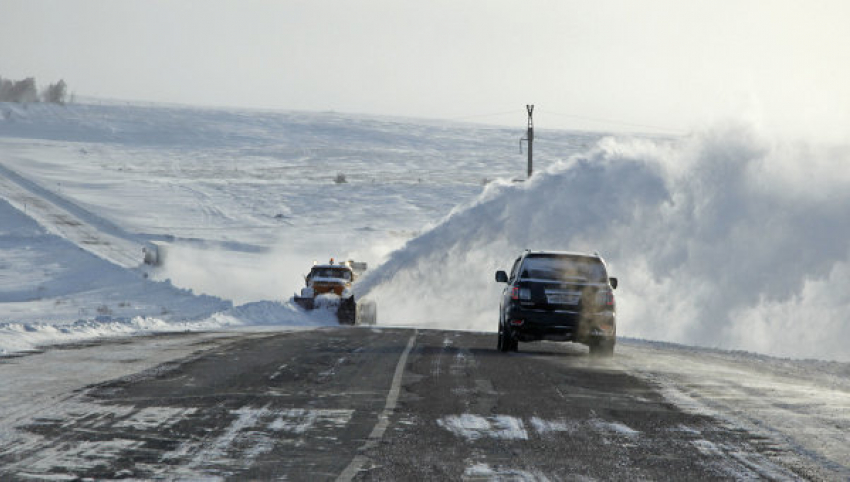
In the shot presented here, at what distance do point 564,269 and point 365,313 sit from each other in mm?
14575

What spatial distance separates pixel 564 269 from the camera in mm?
18984

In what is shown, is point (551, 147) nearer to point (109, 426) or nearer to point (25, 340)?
point (25, 340)

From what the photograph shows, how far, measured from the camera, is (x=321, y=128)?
130 m

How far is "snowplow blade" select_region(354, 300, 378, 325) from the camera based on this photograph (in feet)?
105

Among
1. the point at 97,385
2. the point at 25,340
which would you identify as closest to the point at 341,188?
the point at 25,340

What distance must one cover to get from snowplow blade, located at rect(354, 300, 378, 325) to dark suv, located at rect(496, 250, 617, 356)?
13.3m

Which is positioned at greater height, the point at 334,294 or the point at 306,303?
the point at 334,294

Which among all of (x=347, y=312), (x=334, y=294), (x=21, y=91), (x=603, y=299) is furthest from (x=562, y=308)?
(x=21, y=91)

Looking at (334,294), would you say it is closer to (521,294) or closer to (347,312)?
(347,312)

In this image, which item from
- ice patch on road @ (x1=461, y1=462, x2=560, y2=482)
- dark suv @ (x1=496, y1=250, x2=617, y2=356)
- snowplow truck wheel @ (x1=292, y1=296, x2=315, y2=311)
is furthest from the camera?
snowplow truck wheel @ (x1=292, y1=296, x2=315, y2=311)

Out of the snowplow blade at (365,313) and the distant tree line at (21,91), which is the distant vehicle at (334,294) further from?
the distant tree line at (21,91)

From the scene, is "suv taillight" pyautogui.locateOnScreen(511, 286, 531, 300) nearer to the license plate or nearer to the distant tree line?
the license plate

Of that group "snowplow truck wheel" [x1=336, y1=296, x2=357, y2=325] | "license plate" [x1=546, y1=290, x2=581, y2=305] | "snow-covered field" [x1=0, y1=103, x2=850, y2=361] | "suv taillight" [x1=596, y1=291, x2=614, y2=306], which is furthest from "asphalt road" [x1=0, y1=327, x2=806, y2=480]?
"snowplow truck wheel" [x1=336, y1=296, x2=357, y2=325]

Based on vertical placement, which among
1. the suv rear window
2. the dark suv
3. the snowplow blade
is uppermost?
the suv rear window
